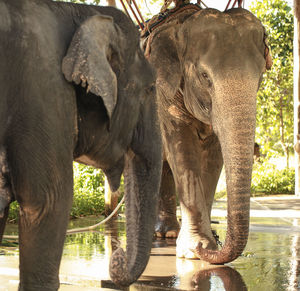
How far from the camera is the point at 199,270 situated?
446 centimetres

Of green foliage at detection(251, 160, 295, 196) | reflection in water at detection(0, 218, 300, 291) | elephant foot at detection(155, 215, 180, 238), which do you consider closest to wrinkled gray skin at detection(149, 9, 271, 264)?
reflection in water at detection(0, 218, 300, 291)

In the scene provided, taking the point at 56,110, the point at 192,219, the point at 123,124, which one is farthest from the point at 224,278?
the point at 56,110

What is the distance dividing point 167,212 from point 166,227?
0.17m

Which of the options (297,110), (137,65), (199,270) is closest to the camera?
(137,65)

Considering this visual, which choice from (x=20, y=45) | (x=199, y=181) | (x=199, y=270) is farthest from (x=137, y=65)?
(x=199, y=181)

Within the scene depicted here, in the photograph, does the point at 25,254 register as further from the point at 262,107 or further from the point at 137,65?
the point at 262,107

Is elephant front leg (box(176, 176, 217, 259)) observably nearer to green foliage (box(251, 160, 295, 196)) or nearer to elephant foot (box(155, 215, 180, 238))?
elephant foot (box(155, 215, 180, 238))

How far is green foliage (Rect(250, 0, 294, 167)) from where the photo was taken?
53.6ft

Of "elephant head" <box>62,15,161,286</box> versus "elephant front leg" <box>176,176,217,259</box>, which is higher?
"elephant head" <box>62,15,161,286</box>

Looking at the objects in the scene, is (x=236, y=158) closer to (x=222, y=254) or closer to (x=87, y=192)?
(x=222, y=254)

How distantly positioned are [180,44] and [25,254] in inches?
127

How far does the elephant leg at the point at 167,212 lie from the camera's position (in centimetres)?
657

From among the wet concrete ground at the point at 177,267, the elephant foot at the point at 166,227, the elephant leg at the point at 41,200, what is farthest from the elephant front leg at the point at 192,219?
the elephant leg at the point at 41,200

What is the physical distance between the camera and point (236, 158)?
14.4ft
